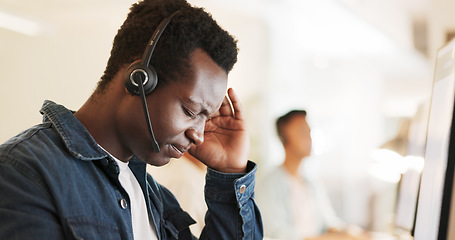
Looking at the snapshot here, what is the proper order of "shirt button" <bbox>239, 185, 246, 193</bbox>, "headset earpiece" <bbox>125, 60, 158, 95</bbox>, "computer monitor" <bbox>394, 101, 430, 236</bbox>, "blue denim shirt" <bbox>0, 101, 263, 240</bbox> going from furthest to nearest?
"computer monitor" <bbox>394, 101, 430, 236</bbox>, "shirt button" <bbox>239, 185, 246, 193</bbox>, "headset earpiece" <bbox>125, 60, 158, 95</bbox>, "blue denim shirt" <bbox>0, 101, 263, 240</bbox>

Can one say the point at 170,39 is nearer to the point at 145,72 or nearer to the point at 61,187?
the point at 145,72

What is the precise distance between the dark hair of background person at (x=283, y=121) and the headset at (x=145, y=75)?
2545 millimetres

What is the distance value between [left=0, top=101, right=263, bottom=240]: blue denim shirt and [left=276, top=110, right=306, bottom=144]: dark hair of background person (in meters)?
2.42

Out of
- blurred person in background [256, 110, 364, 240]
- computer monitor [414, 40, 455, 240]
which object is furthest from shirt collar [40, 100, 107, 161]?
blurred person in background [256, 110, 364, 240]

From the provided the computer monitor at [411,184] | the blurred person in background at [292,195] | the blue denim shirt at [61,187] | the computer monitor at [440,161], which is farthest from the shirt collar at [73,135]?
the blurred person in background at [292,195]

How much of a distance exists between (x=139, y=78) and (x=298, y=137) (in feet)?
8.50

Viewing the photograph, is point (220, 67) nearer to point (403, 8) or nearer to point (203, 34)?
point (203, 34)

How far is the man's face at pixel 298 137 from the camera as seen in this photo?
130 inches

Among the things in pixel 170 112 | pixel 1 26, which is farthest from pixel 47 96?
pixel 170 112

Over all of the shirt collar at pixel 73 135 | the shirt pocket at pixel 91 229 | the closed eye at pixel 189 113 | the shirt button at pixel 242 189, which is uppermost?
the closed eye at pixel 189 113

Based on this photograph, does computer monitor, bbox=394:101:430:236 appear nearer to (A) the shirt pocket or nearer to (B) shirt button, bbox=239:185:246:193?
(B) shirt button, bbox=239:185:246:193

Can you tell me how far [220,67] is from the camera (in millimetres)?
909

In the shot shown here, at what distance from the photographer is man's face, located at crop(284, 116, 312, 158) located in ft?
10.8

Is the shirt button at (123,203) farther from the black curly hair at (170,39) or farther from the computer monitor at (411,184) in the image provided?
the computer monitor at (411,184)
